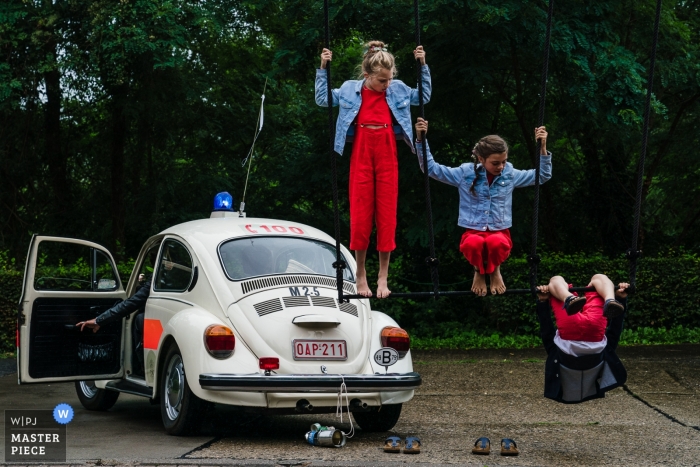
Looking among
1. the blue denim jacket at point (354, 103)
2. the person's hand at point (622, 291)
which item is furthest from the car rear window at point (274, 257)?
the person's hand at point (622, 291)

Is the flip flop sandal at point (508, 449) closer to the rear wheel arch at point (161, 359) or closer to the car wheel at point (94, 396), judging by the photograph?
the rear wheel arch at point (161, 359)

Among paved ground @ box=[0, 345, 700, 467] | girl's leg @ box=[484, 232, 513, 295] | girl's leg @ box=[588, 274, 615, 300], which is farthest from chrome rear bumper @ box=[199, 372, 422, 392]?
girl's leg @ box=[588, 274, 615, 300]

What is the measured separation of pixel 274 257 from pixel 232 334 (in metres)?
1.14

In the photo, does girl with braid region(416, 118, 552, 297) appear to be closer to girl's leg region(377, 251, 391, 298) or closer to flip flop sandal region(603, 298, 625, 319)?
girl's leg region(377, 251, 391, 298)

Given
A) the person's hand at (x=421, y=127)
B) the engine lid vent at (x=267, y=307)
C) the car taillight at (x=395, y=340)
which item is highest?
the person's hand at (x=421, y=127)

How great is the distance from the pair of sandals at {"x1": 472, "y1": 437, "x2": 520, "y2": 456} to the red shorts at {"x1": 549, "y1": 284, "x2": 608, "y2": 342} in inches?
34.7

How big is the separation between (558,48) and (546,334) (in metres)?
7.87

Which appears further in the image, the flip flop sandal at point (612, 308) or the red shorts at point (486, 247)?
the red shorts at point (486, 247)

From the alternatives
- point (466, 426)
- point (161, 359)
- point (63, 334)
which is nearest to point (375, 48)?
point (161, 359)

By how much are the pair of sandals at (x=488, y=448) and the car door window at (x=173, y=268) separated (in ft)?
9.77

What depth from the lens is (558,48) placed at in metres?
14.4

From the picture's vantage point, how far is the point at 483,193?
7672 mm

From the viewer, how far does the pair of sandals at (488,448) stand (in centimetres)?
731

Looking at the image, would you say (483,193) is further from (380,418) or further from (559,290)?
(380,418)
